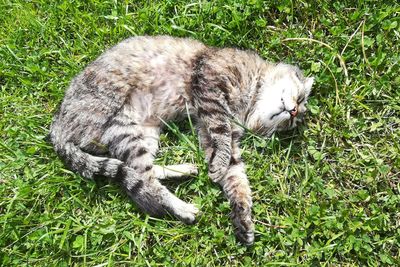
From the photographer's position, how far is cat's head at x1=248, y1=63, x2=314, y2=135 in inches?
122

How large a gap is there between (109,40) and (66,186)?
133cm

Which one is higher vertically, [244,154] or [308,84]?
[308,84]

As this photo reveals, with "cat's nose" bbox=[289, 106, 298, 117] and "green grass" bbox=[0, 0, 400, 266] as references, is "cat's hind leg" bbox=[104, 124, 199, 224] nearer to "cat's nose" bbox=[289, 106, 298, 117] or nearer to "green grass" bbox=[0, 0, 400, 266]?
"green grass" bbox=[0, 0, 400, 266]

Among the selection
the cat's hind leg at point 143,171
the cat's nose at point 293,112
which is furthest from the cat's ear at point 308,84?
the cat's hind leg at point 143,171

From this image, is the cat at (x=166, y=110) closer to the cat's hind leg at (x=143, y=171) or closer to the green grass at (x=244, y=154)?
the cat's hind leg at (x=143, y=171)

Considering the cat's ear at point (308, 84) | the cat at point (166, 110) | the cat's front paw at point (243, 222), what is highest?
the cat's ear at point (308, 84)

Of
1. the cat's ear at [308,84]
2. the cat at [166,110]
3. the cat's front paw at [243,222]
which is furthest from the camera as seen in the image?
the cat's ear at [308,84]

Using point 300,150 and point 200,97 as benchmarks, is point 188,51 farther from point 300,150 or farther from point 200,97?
point 300,150

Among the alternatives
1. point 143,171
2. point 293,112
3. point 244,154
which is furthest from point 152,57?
point 293,112

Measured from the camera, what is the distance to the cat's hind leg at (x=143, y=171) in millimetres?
2949

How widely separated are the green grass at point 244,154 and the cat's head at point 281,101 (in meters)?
0.10

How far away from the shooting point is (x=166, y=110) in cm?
324

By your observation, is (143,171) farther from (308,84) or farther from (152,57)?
(308,84)

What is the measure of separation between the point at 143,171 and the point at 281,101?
1.19 m
